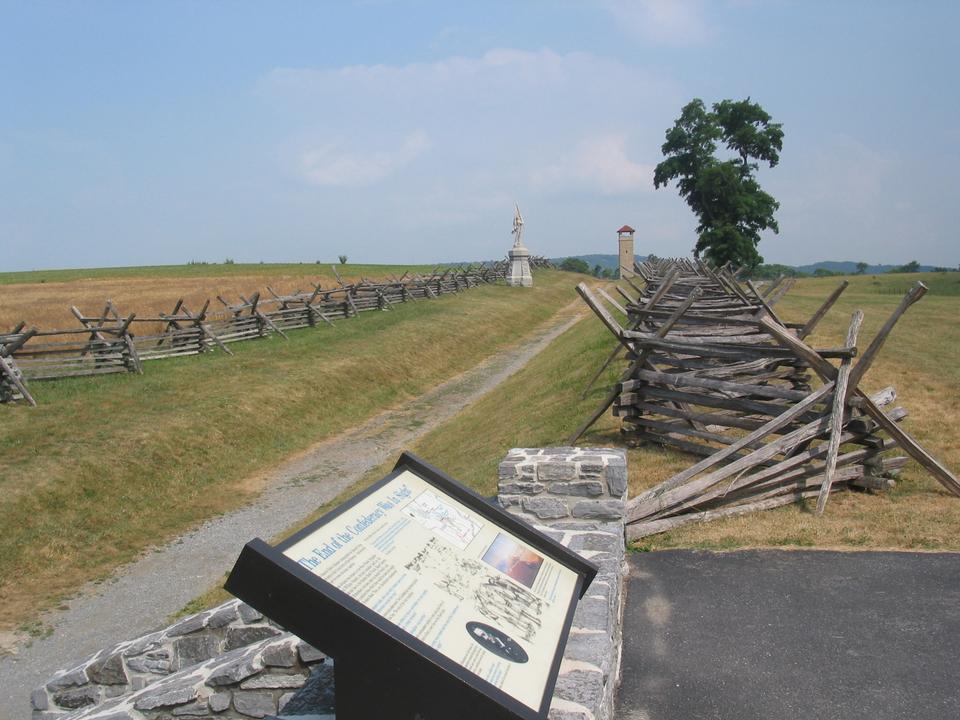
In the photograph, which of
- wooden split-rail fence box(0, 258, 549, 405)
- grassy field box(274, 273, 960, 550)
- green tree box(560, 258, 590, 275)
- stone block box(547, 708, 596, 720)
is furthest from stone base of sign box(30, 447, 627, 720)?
green tree box(560, 258, 590, 275)

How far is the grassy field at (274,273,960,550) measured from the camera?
680 centimetres

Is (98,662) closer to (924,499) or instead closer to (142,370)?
(924,499)

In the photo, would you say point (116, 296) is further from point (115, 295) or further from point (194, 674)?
point (194, 674)

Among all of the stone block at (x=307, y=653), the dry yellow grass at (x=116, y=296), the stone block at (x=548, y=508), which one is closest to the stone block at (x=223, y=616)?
the stone block at (x=307, y=653)

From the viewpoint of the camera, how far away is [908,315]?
21.0m

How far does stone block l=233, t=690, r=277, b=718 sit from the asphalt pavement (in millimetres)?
2036

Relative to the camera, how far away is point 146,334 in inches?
814

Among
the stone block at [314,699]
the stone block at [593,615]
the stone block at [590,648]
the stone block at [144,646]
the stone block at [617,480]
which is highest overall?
the stone block at [617,480]

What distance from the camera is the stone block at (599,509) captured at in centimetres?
570

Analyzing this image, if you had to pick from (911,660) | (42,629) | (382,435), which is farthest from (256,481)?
(911,660)

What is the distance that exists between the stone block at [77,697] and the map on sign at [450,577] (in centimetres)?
430

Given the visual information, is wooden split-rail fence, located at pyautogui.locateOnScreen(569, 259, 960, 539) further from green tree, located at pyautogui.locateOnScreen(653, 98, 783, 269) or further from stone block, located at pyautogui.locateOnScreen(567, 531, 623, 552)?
green tree, located at pyautogui.locateOnScreen(653, 98, 783, 269)

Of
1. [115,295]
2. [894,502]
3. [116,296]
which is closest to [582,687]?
[894,502]

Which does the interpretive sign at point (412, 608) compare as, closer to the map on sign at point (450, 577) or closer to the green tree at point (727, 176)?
the map on sign at point (450, 577)
